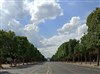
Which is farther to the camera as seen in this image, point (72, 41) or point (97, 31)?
point (72, 41)

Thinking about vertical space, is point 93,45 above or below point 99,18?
below

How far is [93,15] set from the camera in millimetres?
86062

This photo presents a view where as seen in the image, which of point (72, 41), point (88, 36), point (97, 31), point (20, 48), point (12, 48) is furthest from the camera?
point (72, 41)

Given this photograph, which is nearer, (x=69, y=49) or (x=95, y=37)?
(x=95, y=37)

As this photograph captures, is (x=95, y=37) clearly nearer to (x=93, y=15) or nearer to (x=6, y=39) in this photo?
(x=93, y=15)

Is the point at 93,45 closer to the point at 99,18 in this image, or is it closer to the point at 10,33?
the point at 99,18

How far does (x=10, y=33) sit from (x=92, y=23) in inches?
1030

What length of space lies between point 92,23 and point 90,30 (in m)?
2.65

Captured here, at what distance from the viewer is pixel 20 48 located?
122688 millimetres

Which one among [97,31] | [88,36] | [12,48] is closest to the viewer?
[97,31]

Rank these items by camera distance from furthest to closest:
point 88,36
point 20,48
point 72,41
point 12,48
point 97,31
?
point 72,41
point 20,48
point 12,48
point 88,36
point 97,31

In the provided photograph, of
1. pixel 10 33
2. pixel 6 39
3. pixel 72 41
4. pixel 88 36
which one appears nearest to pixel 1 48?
pixel 6 39

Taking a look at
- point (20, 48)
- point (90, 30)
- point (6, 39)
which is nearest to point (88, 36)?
point (90, 30)

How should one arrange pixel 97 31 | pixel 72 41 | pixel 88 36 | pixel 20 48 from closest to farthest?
1. pixel 97 31
2. pixel 88 36
3. pixel 20 48
4. pixel 72 41
